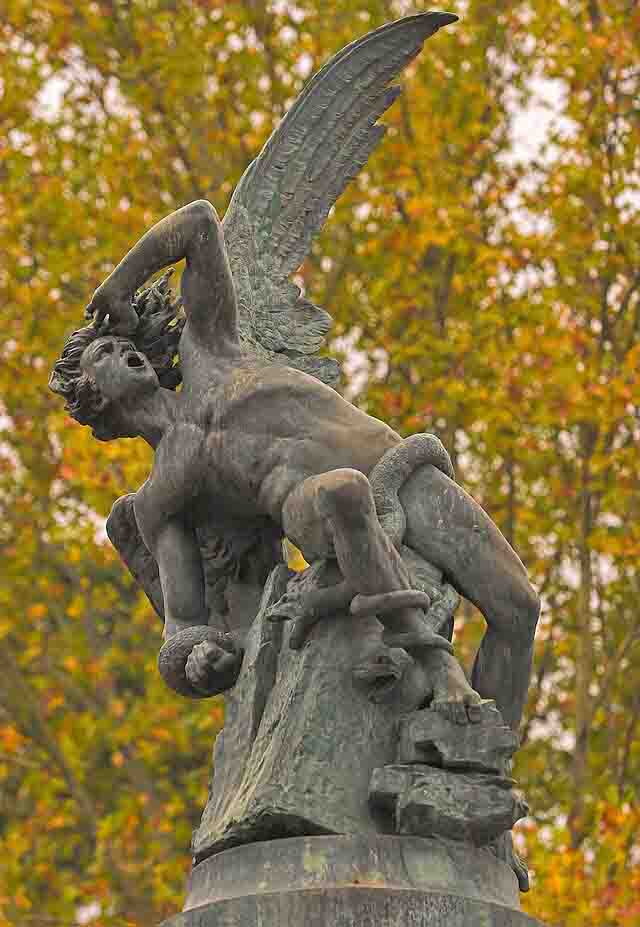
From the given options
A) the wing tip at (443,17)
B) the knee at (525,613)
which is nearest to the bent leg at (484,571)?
the knee at (525,613)

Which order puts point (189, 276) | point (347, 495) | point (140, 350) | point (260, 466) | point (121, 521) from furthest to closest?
point (121, 521)
point (140, 350)
point (189, 276)
point (260, 466)
point (347, 495)

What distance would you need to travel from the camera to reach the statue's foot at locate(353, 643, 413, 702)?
4.11 m

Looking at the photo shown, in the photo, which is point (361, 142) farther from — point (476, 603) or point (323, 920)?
point (323, 920)

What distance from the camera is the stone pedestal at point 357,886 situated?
377 cm

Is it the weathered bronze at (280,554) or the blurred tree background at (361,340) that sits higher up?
the blurred tree background at (361,340)

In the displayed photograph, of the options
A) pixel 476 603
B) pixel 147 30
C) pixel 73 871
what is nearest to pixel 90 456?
pixel 147 30

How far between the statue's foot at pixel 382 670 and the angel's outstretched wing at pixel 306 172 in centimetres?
121

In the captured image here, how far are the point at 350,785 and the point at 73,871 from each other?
8224 mm

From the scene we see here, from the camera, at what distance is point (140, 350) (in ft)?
15.7

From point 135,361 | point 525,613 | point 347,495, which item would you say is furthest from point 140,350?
point 525,613

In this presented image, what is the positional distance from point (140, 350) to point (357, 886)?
169cm

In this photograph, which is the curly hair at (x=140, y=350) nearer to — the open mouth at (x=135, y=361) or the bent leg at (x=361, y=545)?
the open mouth at (x=135, y=361)

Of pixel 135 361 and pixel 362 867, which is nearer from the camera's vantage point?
pixel 362 867

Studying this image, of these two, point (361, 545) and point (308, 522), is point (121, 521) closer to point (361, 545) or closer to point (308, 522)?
point (308, 522)
